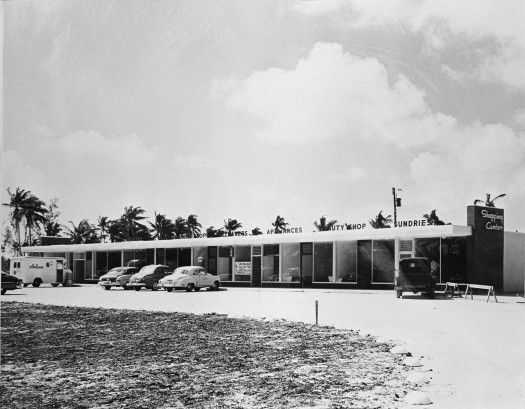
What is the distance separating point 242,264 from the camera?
22547 mm

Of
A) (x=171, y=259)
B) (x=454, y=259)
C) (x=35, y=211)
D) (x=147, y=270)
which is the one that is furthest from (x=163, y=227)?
(x=454, y=259)

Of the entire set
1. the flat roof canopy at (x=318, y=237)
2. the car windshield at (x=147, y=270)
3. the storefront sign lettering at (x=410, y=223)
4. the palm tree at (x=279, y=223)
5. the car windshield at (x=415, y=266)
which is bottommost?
the car windshield at (x=147, y=270)

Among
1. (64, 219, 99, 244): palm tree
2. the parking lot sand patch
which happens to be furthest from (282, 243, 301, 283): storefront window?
the parking lot sand patch

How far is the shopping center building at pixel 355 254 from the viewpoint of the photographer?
1995 cm

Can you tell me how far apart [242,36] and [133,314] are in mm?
5884

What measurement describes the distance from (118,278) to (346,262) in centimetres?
886

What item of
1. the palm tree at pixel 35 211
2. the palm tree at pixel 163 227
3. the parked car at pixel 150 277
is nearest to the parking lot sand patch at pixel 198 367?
the palm tree at pixel 35 211

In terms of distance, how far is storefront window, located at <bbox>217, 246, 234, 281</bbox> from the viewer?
22.1 meters

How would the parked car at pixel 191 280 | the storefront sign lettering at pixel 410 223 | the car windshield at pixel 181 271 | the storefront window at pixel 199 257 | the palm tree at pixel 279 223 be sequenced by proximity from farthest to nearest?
the storefront window at pixel 199 257, the car windshield at pixel 181 271, the parked car at pixel 191 280, the storefront sign lettering at pixel 410 223, the palm tree at pixel 279 223

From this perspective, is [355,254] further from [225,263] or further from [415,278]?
[415,278]

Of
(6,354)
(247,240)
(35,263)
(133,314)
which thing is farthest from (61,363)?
(35,263)

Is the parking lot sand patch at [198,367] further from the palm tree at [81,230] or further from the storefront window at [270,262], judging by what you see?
the storefront window at [270,262]

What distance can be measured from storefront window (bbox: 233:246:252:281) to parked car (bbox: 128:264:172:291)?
238 cm

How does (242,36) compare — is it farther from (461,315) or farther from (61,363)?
(461,315)
